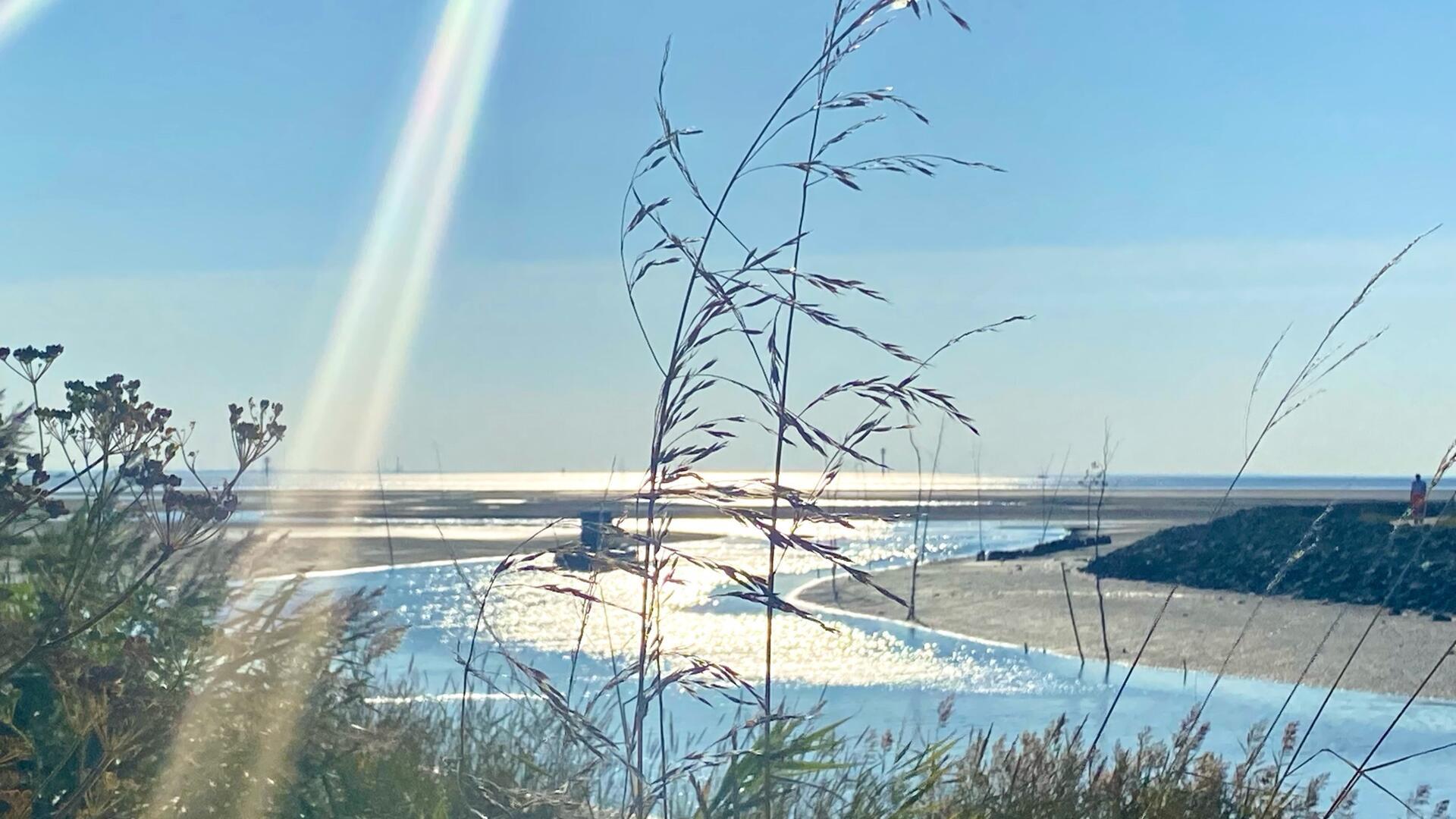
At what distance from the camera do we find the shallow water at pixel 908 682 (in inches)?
340

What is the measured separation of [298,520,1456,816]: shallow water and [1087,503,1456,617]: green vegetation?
12.2ft

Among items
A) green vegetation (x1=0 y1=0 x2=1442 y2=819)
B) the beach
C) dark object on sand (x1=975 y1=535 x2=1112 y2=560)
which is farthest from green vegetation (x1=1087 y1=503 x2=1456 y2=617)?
green vegetation (x1=0 y1=0 x2=1442 y2=819)

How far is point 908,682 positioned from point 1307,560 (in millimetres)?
11511

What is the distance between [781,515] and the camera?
235cm

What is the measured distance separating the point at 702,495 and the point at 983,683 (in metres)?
9.98

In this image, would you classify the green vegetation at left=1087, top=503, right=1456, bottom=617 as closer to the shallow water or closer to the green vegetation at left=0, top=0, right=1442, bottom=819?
the shallow water

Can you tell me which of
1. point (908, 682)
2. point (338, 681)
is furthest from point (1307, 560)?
point (338, 681)

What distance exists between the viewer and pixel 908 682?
11586mm

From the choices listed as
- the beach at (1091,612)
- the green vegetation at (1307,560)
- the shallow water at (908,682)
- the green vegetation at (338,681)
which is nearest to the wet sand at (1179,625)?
the beach at (1091,612)

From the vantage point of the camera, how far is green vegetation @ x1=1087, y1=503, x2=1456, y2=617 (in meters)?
17.6

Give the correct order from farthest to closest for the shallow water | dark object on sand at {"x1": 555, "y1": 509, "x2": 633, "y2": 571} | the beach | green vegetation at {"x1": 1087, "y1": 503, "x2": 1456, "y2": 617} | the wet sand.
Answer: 1. green vegetation at {"x1": 1087, "y1": 503, "x2": 1456, "y2": 617}
2. the wet sand
3. the beach
4. the shallow water
5. dark object on sand at {"x1": 555, "y1": 509, "x2": 633, "y2": 571}

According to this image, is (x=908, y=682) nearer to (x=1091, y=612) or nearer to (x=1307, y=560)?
(x=1091, y=612)

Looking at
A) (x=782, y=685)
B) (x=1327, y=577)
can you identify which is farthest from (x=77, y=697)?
(x=1327, y=577)

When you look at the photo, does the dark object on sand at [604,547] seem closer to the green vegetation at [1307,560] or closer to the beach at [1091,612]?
the beach at [1091,612]
